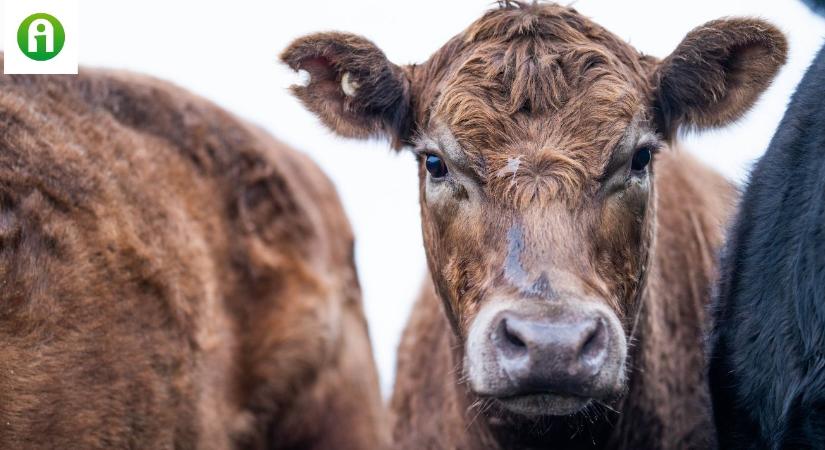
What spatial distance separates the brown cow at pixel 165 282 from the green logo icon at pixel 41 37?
38cm

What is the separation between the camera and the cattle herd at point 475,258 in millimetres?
4523

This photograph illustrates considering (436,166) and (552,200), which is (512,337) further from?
(436,166)

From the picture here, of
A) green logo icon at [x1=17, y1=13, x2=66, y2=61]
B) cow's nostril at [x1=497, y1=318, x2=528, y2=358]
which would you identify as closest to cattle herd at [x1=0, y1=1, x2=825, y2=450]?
cow's nostril at [x1=497, y1=318, x2=528, y2=358]

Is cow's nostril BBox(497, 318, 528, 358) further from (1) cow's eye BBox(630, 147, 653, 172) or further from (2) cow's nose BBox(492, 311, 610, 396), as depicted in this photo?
(1) cow's eye BBox(630, 147, 653, 172)

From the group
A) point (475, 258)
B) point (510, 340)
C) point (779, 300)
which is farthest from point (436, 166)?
point (779, 300)

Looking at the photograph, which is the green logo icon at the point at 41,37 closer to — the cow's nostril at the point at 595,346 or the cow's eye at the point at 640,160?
the cow's eye at the point at 640,160

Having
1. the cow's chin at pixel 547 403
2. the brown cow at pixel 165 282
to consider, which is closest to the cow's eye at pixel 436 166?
the cow's chin at pixel 547 403

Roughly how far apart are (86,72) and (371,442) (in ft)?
9.77

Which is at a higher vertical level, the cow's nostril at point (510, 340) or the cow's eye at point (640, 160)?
the cow's eye at point (640, 160)

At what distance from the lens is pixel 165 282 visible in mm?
5969

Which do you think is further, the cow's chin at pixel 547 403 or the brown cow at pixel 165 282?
the brown cow at pixel 165 282

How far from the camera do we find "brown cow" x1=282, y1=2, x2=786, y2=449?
14.5 feet

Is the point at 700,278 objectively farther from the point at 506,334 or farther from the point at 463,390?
the point at 506,334

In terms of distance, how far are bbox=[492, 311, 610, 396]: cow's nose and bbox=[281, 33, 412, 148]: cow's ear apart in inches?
59.3
